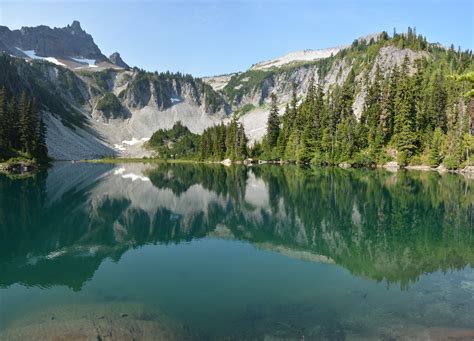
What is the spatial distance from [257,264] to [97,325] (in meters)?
11.0

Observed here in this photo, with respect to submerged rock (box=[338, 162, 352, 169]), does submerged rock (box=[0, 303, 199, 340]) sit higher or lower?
lower

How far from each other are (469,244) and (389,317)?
15080mm

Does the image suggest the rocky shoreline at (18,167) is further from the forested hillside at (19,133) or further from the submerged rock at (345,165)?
the submerged rock at (345,165)

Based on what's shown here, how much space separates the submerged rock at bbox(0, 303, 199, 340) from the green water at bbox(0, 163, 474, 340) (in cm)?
37

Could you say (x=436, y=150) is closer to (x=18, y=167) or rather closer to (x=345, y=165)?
(x=345, y=165)

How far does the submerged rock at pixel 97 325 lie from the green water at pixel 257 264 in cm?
37

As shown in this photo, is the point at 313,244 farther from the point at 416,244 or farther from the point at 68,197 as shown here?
the point at 68,197

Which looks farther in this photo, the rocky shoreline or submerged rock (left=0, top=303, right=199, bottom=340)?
the rocky shoreline

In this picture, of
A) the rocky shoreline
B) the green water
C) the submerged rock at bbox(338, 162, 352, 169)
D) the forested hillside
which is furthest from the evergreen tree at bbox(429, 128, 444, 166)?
the forested hillside

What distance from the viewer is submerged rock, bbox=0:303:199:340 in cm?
1367

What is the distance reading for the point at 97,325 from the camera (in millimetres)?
14555

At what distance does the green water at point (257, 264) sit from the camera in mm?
15203

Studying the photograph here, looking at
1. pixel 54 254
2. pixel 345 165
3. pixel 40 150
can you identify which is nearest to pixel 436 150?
pixel 345 165

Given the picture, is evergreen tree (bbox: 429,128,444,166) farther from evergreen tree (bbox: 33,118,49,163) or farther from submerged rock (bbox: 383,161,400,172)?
evergreen tree (bbox: 33,118,49,163)
